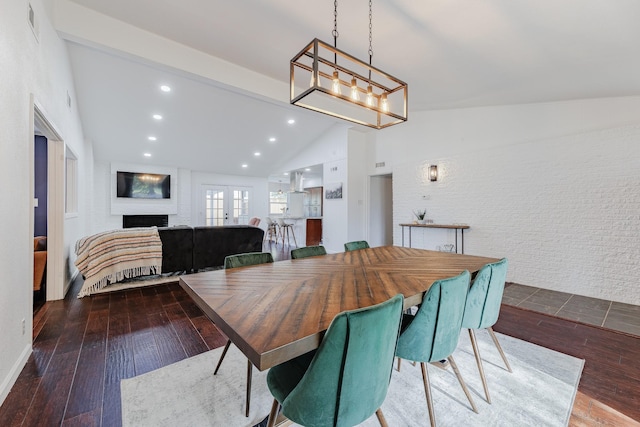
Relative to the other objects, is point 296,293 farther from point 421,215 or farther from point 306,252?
point 421,215

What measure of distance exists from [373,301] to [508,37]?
2.78m

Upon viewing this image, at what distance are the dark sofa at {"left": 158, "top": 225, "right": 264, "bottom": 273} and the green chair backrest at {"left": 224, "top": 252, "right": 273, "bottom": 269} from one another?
2630mm

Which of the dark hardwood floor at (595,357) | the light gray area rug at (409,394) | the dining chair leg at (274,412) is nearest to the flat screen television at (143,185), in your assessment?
the light gray area rug at (409,394)

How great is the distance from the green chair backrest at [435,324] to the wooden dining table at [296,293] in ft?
0.27

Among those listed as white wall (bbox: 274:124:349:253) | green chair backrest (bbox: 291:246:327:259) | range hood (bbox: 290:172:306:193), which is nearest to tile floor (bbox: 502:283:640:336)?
green chair backrest (bbox: 291:246:327:259)

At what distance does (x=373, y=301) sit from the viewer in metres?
1.26

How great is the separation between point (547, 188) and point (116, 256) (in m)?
6.26

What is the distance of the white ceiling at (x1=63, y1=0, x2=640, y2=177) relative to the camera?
2176mm

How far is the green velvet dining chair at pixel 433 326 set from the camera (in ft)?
4.45

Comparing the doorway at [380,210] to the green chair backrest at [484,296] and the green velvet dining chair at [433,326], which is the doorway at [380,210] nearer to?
the green chair backrest at [484,296]

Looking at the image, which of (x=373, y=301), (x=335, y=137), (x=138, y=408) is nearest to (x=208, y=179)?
(x=335, y=137)

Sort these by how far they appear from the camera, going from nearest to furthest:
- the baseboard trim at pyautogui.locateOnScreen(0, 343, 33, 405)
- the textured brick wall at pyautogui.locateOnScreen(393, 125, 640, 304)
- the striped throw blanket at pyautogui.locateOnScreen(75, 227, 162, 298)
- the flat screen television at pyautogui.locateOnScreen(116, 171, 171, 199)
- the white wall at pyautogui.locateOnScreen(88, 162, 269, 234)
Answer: the baseboard trim at pyautogui.locateOnScreen(0, 343, 33, 405), the textured brick wall at pyautogui.locateOnScreen(393, 125, 640, 304), the striped throw blanket at pyautogui.locateOnScreen(75, 227, 162, 298), the white wall at pyautogui.locateOnScreen(88, 162, 269, 234), the flat screen television at pyautogui.locateOnScreen(116, 171, 171, 199)

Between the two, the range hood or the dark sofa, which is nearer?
the dark sofa

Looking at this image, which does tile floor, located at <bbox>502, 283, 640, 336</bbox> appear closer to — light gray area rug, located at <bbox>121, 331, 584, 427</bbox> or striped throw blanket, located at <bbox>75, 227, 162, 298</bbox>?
light gray area rug, located at <bbox>121, 331, 584, 427</bbox>
